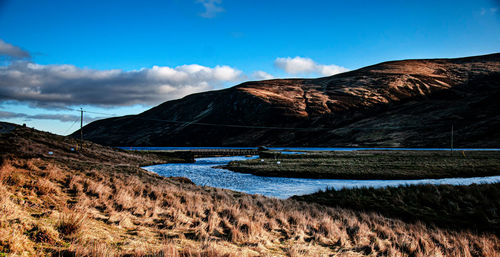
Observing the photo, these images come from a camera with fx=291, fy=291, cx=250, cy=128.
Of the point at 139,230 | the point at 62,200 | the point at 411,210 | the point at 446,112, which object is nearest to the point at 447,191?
the point at 411,210

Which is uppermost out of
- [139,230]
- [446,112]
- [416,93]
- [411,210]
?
[416,93]

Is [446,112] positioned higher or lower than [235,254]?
higher

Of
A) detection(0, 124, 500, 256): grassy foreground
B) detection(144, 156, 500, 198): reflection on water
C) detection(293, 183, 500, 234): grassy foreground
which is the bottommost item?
detection(144, 156, 500, 198): reflection on water

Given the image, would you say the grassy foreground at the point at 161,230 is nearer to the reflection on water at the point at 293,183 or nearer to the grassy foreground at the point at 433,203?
the grassy foreground at the point at 433,203

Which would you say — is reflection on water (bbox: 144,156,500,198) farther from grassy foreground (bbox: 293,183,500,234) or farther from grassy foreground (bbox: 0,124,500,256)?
grassy foreground (bbox: 0,124,500,256)

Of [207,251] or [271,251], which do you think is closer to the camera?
[207,251]

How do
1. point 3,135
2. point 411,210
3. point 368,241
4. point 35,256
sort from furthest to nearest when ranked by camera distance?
point 3,135 < point 411,210 < point 368,241 < point 35,256

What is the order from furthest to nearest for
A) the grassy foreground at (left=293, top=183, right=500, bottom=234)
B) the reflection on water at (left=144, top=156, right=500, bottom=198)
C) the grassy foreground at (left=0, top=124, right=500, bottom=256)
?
the reflection on water at (left=144, top=156, right=500, bottom=198) → the grassy foreground at (left=293, top=183, right=500, bottom=234) → the grassy foreground at (left=0, top=124, right=500, bottom=256)

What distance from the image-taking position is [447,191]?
17109 millimetres

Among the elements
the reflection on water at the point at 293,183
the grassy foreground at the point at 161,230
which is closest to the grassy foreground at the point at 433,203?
the grassy foreground at the point at 161,230

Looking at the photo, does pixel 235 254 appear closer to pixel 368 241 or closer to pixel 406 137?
pixel 368 241

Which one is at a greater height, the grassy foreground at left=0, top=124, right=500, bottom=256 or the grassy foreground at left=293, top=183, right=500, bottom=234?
the grassy foreground at left=0, top=124, right=500, bottom=256

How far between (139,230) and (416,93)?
22583 centimetres

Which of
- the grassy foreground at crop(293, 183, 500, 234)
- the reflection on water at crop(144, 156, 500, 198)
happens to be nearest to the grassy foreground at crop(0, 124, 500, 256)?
the grassy foreground at crop(293, 183, 500, 234)
